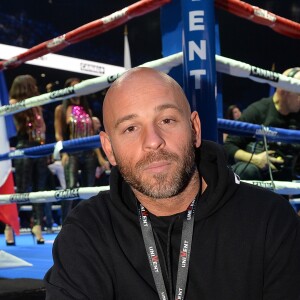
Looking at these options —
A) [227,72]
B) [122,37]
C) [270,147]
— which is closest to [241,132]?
[227,72]

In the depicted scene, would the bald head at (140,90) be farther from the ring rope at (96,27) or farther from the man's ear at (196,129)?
the ring rope at (96,27)

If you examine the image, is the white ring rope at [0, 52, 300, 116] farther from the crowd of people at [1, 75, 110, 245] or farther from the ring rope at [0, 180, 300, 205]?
the crowd of people at [1, 75, 110, 245]

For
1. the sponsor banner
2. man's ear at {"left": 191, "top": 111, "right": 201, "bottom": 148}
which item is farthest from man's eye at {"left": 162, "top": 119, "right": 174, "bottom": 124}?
the sponsor banner

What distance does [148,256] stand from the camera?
0.97 metres

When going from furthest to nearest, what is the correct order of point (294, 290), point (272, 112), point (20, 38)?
point (20, 38)
point (272, 112)
point (294, 290)

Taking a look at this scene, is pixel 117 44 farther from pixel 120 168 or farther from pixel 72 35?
pixel 120 168

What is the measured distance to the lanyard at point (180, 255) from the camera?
947 millimetres

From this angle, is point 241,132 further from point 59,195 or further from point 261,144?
point 59,195

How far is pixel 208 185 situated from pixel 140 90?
0.26 meters

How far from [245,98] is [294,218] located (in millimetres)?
10007

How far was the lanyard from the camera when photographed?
0.95 meters

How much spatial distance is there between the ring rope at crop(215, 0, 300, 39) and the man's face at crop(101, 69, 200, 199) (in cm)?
71

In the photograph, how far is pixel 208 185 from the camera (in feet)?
3.49

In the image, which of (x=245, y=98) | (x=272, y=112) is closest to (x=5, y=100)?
(x=272, y=112)
